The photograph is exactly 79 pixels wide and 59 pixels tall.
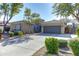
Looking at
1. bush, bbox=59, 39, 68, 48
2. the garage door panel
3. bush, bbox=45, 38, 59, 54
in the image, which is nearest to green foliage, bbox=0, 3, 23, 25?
the garage door panel

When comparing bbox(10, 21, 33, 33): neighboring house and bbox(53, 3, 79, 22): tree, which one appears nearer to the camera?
bbox(53, 3, 79, 22): tree

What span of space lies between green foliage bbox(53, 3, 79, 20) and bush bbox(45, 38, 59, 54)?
1.67ft

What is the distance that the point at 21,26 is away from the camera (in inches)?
145

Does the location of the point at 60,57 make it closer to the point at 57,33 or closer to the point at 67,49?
the point at 67,49

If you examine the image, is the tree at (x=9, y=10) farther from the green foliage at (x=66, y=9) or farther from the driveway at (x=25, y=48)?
the green foliage at (x=66, y=9)

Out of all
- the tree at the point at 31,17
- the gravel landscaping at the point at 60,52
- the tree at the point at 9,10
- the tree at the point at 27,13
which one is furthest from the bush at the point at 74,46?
the tree at the point at 9,10

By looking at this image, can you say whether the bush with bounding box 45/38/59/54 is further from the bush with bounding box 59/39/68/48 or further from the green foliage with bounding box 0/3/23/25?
the green foliage with bounding box 0/3/23/25

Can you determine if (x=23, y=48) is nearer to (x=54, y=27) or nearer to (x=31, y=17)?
(x=31, y=17)

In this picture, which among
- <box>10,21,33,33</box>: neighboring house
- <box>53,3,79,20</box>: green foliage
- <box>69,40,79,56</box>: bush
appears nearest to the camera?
<box>69,40,79,56</box>: bush

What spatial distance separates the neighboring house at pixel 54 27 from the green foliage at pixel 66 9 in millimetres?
172

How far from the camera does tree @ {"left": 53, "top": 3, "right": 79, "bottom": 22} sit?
3.56 m

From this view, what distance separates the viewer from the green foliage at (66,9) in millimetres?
3555

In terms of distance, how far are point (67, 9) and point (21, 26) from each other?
92cm

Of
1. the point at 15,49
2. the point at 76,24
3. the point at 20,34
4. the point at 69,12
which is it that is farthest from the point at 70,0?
the point at 15,49
